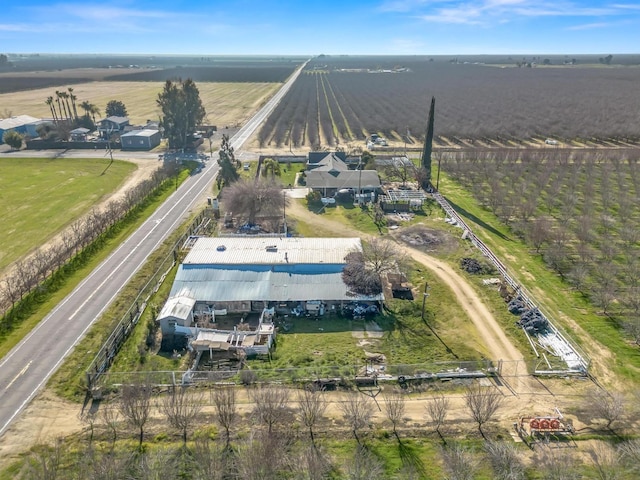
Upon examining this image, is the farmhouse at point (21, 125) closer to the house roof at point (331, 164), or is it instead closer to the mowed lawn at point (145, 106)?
the mowed lawn at point (145, 106)

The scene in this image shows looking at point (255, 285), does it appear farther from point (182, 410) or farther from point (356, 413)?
point (356, 413)

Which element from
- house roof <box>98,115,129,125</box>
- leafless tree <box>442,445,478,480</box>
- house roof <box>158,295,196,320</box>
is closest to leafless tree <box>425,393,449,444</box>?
leafless tree <box>442,445,478,480</box>

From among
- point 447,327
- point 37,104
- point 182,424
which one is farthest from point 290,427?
point 37,104

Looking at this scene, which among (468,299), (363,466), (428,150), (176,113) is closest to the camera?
(363,466)

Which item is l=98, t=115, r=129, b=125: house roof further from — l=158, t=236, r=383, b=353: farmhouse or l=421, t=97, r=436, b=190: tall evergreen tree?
l=158, t=236, r=383, b=353: farmhouse

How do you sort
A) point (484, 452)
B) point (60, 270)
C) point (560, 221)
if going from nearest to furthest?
point (484, 452) < point (60, 270) < point (560, 221)

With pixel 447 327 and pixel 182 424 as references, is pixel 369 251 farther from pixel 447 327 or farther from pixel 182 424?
pixel 182 424

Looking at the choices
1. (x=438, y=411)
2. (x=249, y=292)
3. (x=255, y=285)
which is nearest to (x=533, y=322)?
(x=438, y=411)

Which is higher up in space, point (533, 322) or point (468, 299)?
point (533, 322)
